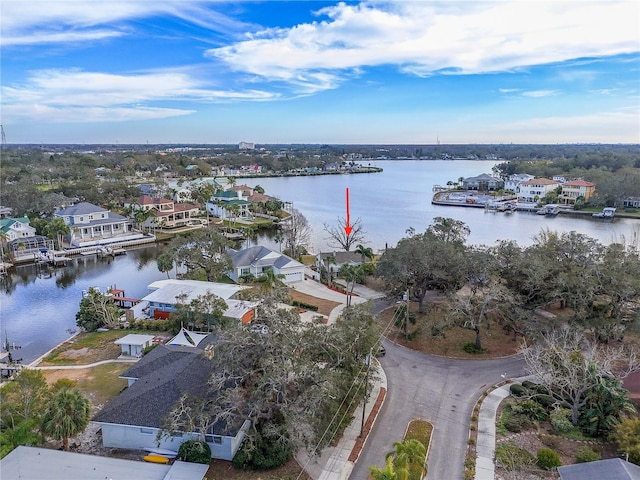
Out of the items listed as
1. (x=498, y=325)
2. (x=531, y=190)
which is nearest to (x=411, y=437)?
(x=498, y=325)

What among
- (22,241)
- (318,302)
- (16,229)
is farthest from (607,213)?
(16,229)

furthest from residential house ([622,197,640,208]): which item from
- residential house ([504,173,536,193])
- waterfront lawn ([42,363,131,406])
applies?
waterfront lawn ([42,363,131,406])

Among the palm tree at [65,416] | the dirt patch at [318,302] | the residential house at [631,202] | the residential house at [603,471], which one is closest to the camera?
the residential house at [603,471]

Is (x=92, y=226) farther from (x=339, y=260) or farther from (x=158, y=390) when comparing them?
(x=158, y=390)

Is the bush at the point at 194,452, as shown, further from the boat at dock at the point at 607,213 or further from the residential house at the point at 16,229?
the boat at dock at the point at 607,213

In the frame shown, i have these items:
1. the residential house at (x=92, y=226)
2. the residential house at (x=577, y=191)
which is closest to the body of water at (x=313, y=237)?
the residential house at (x=92, y=226)

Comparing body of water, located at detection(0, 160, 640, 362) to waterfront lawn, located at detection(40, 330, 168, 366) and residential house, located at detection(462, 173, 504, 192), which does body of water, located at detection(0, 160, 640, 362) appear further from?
residential house, located at detection(462, 173, 504, 192)
